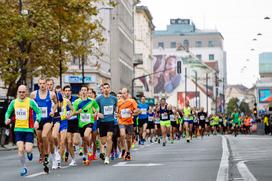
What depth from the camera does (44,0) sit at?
4362 centimetres

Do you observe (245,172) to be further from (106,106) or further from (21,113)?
(106,106)

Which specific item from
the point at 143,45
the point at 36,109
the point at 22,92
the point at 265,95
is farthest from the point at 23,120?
the point at 265,95

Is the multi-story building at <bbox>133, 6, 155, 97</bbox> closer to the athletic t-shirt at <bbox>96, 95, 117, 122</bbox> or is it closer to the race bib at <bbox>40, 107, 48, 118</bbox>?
the athletic t-shirt at <bbox>96, 95, 117, 122</bbox>

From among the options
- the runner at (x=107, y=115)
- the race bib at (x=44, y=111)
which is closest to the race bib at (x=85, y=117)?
the runner at (x=107, y=115)

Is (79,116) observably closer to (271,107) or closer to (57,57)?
(57,57)

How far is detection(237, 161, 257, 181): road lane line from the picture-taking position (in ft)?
49.8

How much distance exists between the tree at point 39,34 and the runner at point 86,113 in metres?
19.8

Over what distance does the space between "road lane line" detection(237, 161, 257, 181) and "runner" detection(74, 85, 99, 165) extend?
380 cm

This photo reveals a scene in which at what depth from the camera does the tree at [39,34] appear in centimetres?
4209

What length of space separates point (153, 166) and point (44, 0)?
25.0 metres

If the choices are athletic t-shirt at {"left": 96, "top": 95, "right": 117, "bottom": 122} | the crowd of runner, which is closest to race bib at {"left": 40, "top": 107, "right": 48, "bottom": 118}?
the crowd of runner

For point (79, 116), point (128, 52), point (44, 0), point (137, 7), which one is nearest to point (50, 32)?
point (44, 0)

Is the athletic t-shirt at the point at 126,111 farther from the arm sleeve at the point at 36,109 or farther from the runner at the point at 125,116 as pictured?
the arm sleeve at the point at 36,109

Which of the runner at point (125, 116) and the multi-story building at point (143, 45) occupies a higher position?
the multi-story building at point (143, 45)
